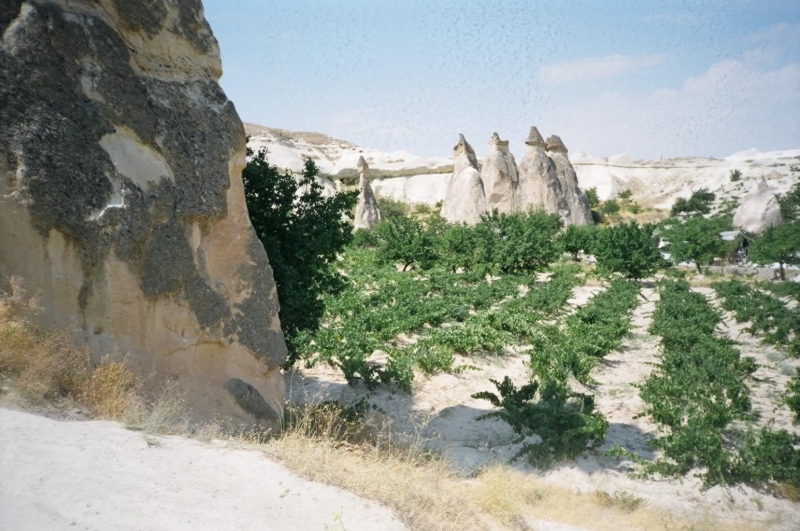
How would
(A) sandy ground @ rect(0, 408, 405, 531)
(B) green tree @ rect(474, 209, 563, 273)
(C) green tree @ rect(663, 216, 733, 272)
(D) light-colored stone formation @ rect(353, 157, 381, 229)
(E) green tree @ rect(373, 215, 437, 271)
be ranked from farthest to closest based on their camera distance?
(D) light-colored stone formation @ rect(353, 157, 381, 229)
(C) green tree @ rect(663, 216, 733, 272)
(E) green tree @ rect(373, 215, 437, 271)
(B) green tree @ rect(474, 209, 563, 273)
(A) sandy ground @ rect(0, 408, 405, 531)

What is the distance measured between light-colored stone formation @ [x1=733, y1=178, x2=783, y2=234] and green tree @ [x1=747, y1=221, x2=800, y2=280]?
10380 millimetres

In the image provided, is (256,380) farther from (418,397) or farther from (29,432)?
(418,397)

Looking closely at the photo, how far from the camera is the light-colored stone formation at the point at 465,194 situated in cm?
3269

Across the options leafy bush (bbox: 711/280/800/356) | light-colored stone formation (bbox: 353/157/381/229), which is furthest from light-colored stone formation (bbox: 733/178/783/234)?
leafy bush (bbox: 711/280/800/356)

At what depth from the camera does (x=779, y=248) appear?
20.0 meters

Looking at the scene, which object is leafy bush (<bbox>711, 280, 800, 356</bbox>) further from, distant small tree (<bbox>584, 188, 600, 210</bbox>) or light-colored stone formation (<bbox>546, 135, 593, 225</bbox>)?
distant small tree (<bbox>584, 188, 600, 210</bbox>)

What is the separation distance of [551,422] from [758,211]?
30894mm

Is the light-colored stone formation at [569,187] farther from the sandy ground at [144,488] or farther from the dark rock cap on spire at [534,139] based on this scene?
the sandy ground at [144,488]

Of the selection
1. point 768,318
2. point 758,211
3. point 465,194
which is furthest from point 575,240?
point 758,211

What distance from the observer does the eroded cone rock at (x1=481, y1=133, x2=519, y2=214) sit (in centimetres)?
3300

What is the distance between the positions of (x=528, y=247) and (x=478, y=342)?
11309 millimetres

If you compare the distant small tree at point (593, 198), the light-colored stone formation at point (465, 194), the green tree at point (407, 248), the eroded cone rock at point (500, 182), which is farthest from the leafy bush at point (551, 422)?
the distant small tree at point (593, 198)

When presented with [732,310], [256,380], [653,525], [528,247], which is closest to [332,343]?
[256,380]

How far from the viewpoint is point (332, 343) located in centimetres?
1067
